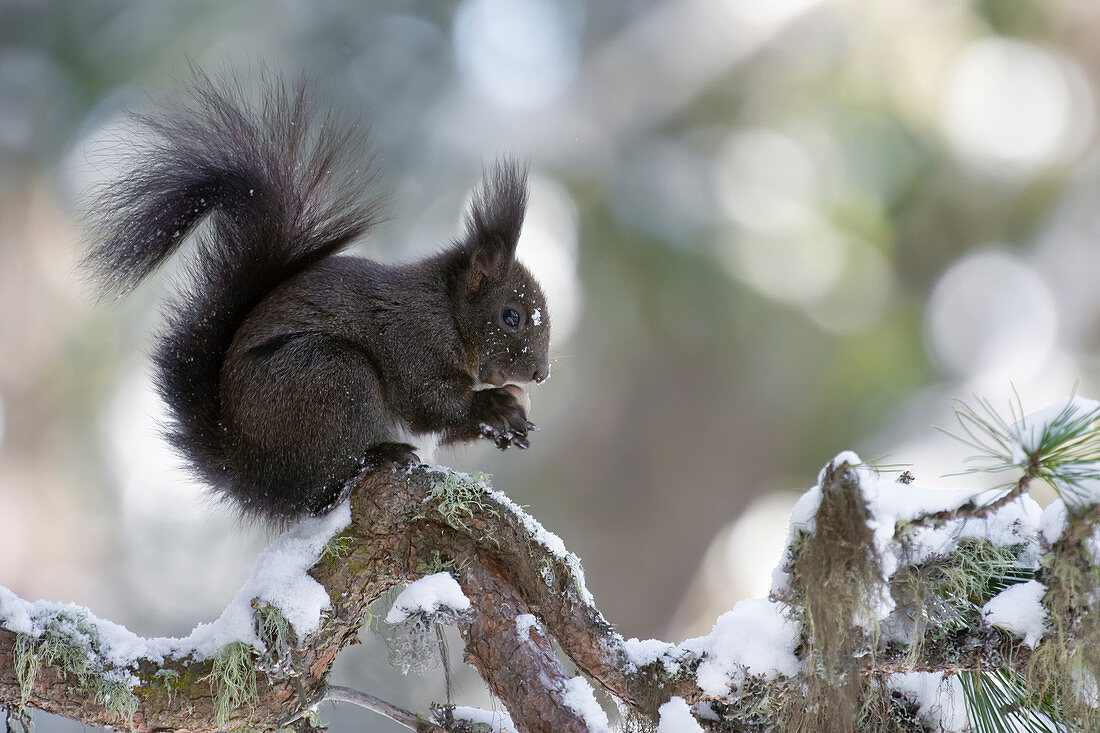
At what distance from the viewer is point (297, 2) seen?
5.91m

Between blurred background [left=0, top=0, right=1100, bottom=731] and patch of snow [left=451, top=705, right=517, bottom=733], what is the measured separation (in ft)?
11.3

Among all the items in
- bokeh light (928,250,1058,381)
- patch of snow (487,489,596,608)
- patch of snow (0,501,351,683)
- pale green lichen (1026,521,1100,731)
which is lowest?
pale green lichen (1026,521,1100,731)

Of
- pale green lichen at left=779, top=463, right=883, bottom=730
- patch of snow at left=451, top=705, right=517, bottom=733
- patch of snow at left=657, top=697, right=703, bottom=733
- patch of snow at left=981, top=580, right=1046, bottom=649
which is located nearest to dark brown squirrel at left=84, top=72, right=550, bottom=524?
patch of snow at left=451, top=705, right=517, bottom=733

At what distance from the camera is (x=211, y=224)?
208 centimetres

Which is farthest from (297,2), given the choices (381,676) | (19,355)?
(381,676)

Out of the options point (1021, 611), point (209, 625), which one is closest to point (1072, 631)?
point (1021, 611)

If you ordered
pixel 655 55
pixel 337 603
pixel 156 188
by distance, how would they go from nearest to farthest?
pixel 337 603
pixel 156 188
pixel 655 55

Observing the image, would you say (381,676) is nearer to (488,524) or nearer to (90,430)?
(90,430)

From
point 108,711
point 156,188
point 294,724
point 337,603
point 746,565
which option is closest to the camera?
point 108,711

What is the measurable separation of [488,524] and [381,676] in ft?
13.8

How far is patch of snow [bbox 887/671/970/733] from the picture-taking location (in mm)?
1467

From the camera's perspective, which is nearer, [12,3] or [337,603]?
[337,603]

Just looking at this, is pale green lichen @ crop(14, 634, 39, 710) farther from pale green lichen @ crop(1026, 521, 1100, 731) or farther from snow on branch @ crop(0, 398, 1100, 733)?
pale green lichen @ crop(1026, 521, 1100, 731)

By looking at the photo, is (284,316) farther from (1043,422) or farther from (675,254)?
(675,254)
